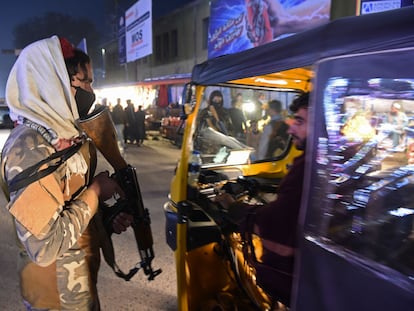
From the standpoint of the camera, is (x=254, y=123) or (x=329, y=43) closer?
(x=329, y=43)

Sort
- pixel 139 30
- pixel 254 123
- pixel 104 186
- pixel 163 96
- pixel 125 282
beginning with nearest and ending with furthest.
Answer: pixel 104 186
pixel 125 282
pixel 254 123
pixel 139 30
pixel 163 96

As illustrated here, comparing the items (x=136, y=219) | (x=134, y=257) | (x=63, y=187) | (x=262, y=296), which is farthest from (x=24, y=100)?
(x=134, y=257)

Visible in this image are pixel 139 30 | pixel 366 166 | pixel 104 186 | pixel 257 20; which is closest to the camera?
pixel 366 166

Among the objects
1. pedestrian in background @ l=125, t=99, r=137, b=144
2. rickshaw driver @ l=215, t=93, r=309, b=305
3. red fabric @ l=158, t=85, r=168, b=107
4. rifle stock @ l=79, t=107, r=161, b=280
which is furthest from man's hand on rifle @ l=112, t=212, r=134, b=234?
red fabric @ l=158, t=85, r=168, b=107

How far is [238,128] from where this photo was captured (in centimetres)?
448

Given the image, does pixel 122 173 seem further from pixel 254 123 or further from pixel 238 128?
pixel 254 123

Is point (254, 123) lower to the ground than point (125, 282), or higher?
higher

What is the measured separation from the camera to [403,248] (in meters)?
1.05

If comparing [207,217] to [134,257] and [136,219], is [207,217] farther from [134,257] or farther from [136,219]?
[134,257]

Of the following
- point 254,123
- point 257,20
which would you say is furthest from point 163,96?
point 254,123

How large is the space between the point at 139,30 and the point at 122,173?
57.1 ft

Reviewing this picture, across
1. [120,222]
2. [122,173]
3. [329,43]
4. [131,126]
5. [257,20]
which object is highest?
[257,20]

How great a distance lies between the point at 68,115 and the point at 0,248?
3604 mm

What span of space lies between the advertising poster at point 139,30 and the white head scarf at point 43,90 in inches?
629
